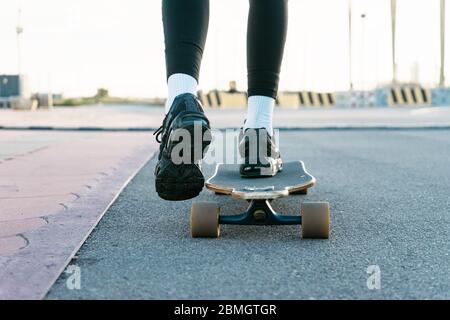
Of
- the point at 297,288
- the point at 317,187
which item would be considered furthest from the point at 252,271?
the point at 317,187

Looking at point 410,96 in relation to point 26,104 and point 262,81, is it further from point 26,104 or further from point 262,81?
point 262,81

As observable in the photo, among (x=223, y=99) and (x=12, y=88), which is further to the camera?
(x=12, y=88)

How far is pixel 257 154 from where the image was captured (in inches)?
105

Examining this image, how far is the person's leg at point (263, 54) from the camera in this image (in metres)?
2.72

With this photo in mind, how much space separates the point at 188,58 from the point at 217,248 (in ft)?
2.28

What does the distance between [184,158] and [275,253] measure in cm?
43

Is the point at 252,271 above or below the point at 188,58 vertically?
below

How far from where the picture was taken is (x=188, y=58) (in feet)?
8.10

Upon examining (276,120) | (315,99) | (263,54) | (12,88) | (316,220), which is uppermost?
(12,88)

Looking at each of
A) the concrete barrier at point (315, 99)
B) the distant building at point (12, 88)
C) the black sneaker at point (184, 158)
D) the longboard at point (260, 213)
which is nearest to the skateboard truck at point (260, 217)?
the longboard at point (260, 213)

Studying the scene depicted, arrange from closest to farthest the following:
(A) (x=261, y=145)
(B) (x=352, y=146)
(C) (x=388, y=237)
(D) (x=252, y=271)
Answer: (D) (x=252, y=271), (C) (x=388, y=237), (A) (x=261, y=145), (B) (x=352, y=146)

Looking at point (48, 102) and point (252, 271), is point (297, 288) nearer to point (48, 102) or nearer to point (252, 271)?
point (252, 271)

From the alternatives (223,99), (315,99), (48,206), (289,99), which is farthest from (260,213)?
(315,99)

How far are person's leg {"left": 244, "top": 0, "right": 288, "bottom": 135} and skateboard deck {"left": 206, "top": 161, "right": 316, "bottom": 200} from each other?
0.69ft
